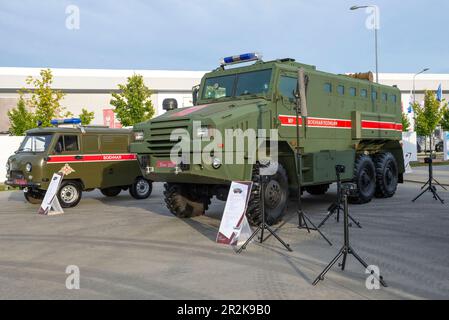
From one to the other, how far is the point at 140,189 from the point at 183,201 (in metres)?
4.87

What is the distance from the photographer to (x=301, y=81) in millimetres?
7836

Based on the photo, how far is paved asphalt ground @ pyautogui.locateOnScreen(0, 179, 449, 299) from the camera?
509cm

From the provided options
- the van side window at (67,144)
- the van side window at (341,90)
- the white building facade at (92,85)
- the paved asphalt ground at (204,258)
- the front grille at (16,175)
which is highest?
the white building facade at (92,85)

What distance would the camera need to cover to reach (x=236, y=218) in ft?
24.1

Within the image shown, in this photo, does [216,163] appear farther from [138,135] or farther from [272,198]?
[138,135]

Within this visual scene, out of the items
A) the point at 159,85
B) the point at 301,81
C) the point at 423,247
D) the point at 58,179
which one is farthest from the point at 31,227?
the point at 159,85

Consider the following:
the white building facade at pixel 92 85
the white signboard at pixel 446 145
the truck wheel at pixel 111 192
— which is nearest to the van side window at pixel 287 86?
the truck wheel at pixel 111 192

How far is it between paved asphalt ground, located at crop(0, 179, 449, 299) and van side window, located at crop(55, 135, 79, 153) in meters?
2.34

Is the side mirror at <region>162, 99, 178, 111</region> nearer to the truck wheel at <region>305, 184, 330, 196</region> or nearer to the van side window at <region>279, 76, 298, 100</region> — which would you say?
the van side window at <region>279, 76, 298, 100</region>

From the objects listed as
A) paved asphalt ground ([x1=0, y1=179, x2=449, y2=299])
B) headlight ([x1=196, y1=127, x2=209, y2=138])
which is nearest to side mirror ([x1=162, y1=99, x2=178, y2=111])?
headlight ([x1=196, y1=127, x2=209, y2=138])

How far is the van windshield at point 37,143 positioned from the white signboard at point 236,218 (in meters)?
6.96

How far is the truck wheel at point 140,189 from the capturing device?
569 inches

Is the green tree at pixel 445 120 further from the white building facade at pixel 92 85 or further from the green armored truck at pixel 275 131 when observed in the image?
the green armored truck at pixel 275 131
